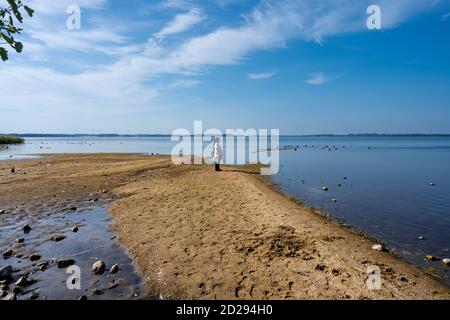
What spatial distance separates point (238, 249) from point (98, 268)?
3.81 metres

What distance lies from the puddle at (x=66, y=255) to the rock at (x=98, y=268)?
0.11m

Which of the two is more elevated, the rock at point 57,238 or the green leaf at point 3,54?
the green leaf at point 3,54

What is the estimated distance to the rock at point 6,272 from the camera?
7777mm

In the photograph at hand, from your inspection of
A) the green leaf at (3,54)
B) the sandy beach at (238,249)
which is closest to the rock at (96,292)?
the sandy beach at (238,249)

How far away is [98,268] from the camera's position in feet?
27.0

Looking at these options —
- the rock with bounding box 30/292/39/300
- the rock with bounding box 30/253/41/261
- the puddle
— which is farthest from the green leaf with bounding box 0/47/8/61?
the rock with bounding box 30/253/41/261

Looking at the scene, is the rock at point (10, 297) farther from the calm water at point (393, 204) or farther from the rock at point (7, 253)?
the calm water at point (393, 204)

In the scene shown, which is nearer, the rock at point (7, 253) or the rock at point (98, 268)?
the rock at point (98, 268)

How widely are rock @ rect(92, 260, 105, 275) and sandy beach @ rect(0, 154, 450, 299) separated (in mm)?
895

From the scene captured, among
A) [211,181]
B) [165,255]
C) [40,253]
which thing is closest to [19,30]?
[165,255]

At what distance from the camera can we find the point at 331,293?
264 inches

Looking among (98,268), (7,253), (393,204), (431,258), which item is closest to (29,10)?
(98,268)

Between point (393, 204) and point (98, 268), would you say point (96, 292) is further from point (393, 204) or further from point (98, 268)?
point (393, 204)
